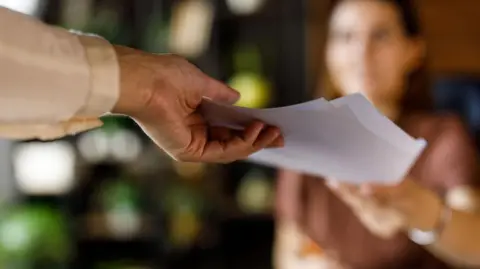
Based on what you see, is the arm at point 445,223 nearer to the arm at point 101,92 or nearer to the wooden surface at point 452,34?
the arm at point 101,92

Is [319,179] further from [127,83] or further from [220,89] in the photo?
[127,83]

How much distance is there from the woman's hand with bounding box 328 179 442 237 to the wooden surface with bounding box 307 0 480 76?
1373mm

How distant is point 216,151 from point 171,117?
7 cm

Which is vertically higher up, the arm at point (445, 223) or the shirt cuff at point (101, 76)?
the shirt cuff at point (101, 76)

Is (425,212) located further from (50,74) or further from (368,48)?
(50,74)

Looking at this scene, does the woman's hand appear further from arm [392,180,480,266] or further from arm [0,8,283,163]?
arm [0,8,283,163]

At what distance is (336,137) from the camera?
75cm

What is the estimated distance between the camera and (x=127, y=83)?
1.94 feet

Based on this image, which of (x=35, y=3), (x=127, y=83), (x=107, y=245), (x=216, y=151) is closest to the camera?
(x=127, y=83)

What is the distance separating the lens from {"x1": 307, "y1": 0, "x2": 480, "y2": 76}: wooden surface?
2.38 m

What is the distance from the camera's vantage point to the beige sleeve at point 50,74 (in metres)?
0.52

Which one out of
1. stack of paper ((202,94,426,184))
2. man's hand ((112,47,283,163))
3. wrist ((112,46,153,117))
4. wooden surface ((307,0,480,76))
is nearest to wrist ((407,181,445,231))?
stack of paper ((202,94,426,184))

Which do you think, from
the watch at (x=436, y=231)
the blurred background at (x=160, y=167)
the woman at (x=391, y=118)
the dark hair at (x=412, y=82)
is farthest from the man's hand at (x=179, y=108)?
the blurred background at (x=160, y=167)

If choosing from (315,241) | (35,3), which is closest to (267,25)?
(35,3)
